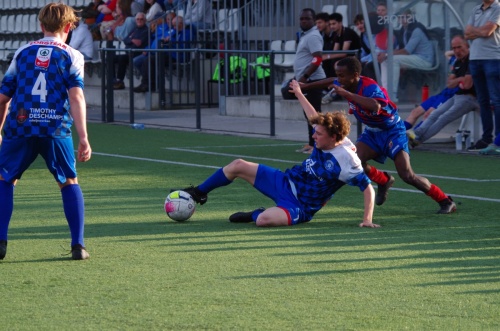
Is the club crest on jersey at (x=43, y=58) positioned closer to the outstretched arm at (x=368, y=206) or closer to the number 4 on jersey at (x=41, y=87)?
the number 4 on jersey at (x=41, y=87)

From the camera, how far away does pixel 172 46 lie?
78.8ft

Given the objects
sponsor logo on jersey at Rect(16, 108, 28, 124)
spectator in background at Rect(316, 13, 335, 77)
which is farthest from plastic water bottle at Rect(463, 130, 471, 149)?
sponsor logo on jersey at Rect(16, 108, 28, 124)

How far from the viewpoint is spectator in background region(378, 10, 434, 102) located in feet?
57.2

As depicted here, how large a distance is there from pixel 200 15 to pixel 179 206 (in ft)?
54.0

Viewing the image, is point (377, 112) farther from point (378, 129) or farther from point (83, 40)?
point (83, 40)

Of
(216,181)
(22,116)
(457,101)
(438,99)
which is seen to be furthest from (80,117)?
(438,99)

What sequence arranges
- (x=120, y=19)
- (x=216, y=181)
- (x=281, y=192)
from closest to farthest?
1. (x=281, y=192)
2. (x=216, y=181)
3. (x=120, y=19)

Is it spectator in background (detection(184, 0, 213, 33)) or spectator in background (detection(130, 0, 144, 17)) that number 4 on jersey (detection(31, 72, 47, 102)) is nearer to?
spectator in background (detection(184, 0, 213, 33))

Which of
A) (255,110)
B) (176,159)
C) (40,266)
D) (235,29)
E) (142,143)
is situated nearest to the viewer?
(40,266)

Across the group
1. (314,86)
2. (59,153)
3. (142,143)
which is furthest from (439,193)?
(142,143)

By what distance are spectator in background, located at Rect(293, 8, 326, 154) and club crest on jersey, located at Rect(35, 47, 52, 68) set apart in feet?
26.8

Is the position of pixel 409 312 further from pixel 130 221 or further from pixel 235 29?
pixel 235 29

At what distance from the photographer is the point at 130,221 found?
9211 mm

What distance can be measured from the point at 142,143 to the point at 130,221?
307 inches
